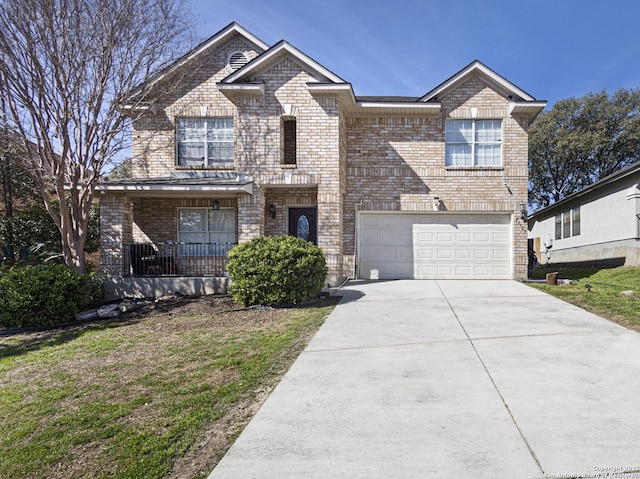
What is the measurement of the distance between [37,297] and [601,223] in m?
20.1

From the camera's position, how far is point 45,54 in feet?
31.7

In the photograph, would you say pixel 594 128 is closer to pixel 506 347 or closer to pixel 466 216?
pixel 466 216

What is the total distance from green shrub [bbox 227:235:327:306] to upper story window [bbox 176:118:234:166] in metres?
5.09

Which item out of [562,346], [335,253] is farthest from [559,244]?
[562,346]

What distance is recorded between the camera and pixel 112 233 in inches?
475

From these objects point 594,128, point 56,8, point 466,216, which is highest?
point 594,128

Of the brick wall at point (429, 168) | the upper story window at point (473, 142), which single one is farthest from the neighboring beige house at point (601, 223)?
the upper story window at point (473, 142)

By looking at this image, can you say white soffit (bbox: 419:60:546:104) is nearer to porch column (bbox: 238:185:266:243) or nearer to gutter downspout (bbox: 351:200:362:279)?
gutter downspout (bbox: 351:200:362:279)

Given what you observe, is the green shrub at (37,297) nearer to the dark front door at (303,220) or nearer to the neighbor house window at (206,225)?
the neighbor house window at (206,225)

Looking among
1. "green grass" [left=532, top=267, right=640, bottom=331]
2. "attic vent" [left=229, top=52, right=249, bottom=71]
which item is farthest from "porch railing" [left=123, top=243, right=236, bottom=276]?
"green grass" [left=532, top=267, right=640, bottom=331]

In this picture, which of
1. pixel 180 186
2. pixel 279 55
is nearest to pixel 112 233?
pixel 180 186

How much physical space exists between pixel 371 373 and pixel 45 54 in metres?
10.3

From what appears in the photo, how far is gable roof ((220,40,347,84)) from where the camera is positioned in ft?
39.8

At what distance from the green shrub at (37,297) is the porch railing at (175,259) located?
314 cm
